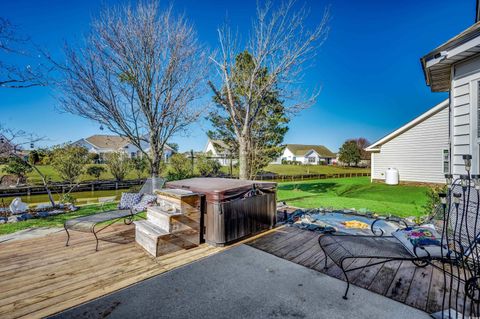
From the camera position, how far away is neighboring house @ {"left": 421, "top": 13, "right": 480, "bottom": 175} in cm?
328

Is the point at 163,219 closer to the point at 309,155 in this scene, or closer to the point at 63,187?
the point at 63,187

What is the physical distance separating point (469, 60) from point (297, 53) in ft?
17.6

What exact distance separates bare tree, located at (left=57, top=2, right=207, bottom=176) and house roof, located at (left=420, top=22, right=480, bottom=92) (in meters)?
6.86

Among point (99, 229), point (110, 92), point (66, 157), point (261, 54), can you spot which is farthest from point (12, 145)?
point (261, 54)

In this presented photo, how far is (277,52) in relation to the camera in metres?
8.22

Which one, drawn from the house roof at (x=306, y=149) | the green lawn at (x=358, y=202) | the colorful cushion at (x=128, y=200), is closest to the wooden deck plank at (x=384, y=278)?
the green lawn at (x=358, y=202)

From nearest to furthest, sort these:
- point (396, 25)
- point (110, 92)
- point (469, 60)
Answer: point (469, 60)
point (110, 92)
point (396, 25)

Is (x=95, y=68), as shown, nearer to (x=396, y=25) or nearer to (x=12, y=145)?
(x=12, y=145)

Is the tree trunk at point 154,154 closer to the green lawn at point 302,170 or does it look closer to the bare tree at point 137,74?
the bare tree at point 137,74

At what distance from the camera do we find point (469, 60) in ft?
11.3

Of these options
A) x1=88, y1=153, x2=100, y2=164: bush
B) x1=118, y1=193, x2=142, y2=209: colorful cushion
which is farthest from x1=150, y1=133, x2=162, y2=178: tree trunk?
x1=88, y1=153, x2=100, y2=164: bush

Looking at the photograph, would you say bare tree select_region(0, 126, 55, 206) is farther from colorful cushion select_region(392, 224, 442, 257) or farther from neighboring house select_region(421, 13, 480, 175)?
neighboring house select_region(421, 13, 480, 175)

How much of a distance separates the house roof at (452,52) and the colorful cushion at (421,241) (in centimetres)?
284

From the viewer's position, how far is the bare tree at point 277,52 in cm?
762
